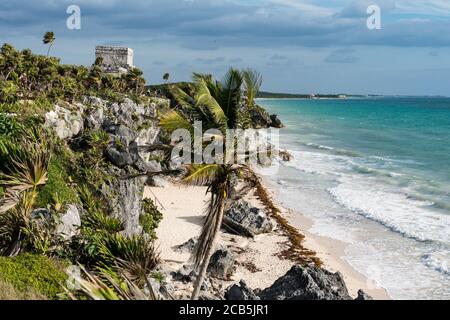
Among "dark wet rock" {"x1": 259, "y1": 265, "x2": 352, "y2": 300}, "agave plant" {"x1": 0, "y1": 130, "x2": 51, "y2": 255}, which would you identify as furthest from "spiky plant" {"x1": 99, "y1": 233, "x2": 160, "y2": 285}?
"dark wet rock" {"x1": 259, "y1": 265, "x2": 352, "y2": 300}

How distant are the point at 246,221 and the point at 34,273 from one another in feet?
34.9

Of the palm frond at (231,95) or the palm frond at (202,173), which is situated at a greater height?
the palm frond at (231,95)

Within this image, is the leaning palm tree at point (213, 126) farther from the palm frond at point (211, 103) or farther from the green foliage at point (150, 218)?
the green foliage at point (150, 218)

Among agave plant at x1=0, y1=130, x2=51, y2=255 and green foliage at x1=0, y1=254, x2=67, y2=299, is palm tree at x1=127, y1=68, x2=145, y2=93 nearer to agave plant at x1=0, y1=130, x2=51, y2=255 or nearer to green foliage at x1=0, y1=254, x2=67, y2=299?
agave plant at x1=0, y1=130, x2=51, y2=255

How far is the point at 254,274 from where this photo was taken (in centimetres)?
1566

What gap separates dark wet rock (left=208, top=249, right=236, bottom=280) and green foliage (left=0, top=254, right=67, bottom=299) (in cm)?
484

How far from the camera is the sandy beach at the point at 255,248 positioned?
15.3 metres

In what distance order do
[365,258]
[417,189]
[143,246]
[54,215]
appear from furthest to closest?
1. [417,189]
2. [365,258]
3. [54,215]
4. [143,246]

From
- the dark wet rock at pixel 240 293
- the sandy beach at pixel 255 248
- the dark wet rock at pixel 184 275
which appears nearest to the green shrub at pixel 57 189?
the sandy beach at pixel 255 248

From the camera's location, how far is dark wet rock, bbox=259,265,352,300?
12.1 m

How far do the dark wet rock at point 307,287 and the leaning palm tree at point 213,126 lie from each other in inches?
163
